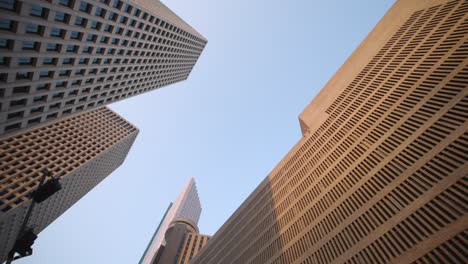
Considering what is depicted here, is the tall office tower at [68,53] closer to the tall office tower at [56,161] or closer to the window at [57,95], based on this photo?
the window at [57,95]

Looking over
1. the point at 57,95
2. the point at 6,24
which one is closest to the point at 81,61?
the point at 57,95

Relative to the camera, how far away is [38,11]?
27.0 metres

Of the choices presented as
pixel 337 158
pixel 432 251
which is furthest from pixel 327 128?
pixel 432 251

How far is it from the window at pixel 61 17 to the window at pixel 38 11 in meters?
1.55

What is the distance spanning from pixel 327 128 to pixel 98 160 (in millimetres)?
87074

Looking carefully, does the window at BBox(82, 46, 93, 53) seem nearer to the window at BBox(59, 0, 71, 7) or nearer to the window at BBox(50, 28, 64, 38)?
the window at BBox(50, 28, 64, 38)

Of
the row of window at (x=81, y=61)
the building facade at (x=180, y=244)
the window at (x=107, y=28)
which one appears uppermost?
the window at (x=107, y=28)

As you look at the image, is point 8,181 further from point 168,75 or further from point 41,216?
point 168,75

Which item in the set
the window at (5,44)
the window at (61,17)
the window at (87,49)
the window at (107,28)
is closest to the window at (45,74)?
the window at (5,44)

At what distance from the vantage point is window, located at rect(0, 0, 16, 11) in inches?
907

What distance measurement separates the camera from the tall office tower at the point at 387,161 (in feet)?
83.8

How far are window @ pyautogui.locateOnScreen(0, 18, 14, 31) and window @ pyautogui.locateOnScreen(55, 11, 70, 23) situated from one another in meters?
5.20

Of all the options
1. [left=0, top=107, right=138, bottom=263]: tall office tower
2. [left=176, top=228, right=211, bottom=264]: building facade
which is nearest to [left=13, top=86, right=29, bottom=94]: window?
[left=0, top=107, right=138, bottom=263]: tall office tower

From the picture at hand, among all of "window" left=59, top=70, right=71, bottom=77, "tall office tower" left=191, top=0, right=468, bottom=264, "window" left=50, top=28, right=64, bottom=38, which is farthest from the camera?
"window" left=59, top=70, right=71, bottom=77
